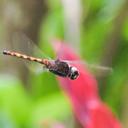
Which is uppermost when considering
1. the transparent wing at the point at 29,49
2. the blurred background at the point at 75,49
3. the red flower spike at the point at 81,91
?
the blurred background at the point at 75,49

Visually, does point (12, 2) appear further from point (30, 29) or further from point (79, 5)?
point (79, 5)

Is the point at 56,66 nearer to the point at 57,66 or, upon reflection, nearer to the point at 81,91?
the point at 57,66

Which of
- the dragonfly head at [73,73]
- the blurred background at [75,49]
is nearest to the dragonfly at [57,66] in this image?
the dragonfly head at [73,73]

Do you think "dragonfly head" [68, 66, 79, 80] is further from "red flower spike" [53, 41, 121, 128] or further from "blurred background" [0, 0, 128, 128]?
A: "blurred background" [0, 0, 128, 128]

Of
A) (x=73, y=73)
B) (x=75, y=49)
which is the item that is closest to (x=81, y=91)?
(x=73, y=73)

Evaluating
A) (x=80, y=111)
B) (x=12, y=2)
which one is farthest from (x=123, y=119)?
(x=12, y=2)

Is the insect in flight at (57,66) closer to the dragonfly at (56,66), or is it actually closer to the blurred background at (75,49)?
the dragonfly at (56,66)

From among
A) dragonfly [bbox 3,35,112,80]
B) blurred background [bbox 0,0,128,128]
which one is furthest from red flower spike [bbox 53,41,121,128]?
blurred background [bbox 0,0,128,128]
